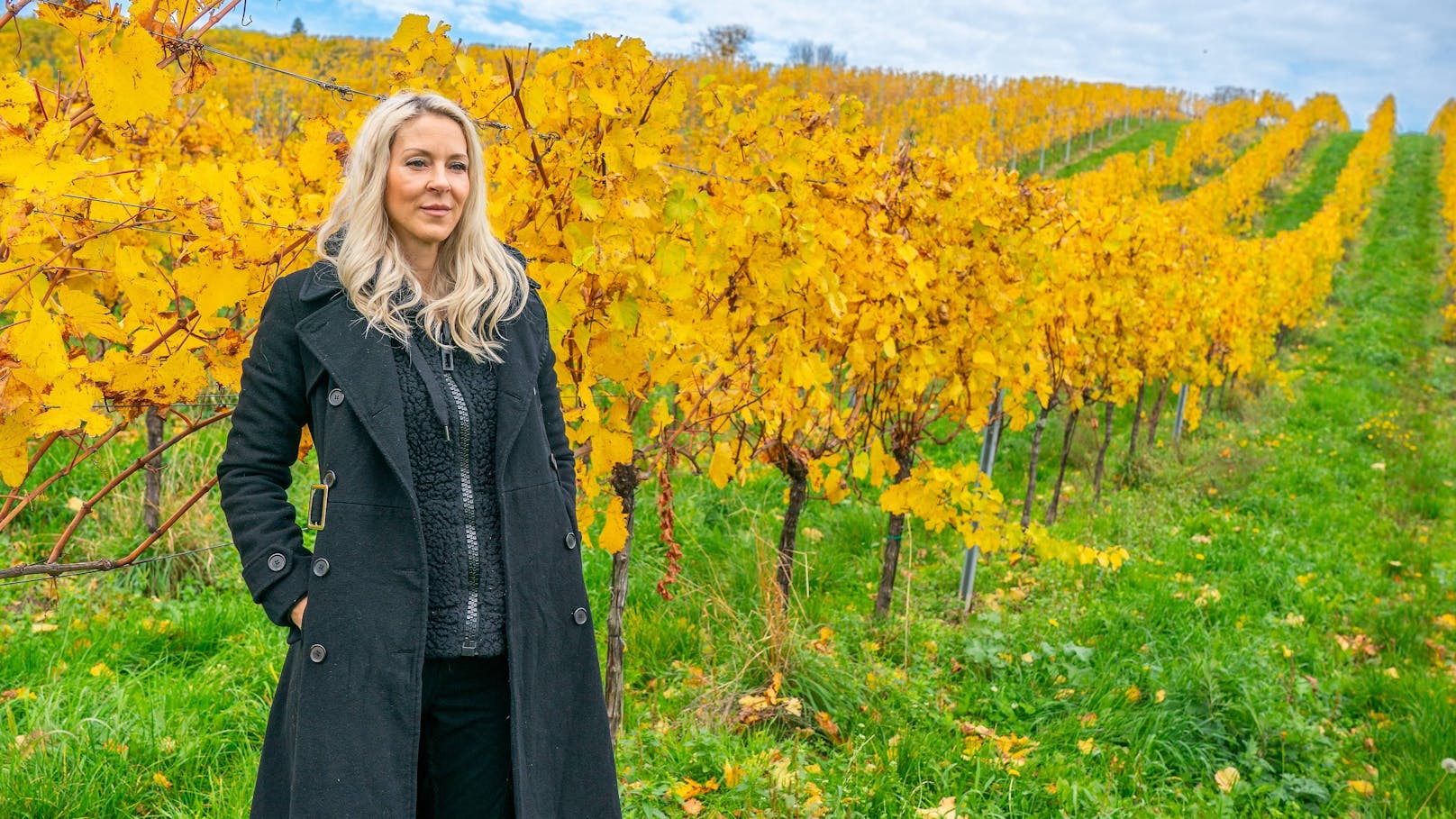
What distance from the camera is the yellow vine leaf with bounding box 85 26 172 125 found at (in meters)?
1.11

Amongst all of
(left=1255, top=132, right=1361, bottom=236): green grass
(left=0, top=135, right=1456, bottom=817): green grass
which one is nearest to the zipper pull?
(left=0, top=135, right=1456, bottom=817): green grass

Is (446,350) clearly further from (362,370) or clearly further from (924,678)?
(924,678)

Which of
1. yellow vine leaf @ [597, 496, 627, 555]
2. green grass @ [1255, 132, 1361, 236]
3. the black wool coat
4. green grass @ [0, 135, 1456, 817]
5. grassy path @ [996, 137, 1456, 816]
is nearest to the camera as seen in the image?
the black wool coat

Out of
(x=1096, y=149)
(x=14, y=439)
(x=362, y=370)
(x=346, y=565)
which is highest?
(x=1096, y=149)

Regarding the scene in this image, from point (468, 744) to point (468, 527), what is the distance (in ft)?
1.26

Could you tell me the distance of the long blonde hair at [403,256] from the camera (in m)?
1.53

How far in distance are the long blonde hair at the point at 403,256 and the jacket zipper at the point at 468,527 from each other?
0.24 ft

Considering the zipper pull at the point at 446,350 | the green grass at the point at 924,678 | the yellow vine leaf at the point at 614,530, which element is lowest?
the green grass at the point at 924,678

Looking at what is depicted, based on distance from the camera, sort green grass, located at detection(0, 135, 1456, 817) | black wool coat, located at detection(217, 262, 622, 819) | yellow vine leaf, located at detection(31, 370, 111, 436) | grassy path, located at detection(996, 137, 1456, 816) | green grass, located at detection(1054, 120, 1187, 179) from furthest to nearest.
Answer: green grass, located at detection(1054, 120, 1187, 179), grassy path, located at detection(996, 137, 1456, 816), green grass, located at detection(0, 135, 1456, 817), black wool coat, located at detection(217, 262, 622, 819), yellow vine leaf, located at detection(31, 370, 111, 436)

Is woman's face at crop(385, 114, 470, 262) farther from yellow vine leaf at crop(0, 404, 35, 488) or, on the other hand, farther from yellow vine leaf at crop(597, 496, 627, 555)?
yellow vine leaf at crop(597, 496, 627, 555)

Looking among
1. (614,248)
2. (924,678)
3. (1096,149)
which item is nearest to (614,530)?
(614,248)

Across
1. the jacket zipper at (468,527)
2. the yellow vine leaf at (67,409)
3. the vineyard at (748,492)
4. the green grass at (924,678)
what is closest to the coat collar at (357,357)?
the jacket zipper at (468,527)

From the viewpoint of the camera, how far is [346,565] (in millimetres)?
1458

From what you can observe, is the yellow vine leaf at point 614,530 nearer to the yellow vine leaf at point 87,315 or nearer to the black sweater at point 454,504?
the black sweater at point 454,504
